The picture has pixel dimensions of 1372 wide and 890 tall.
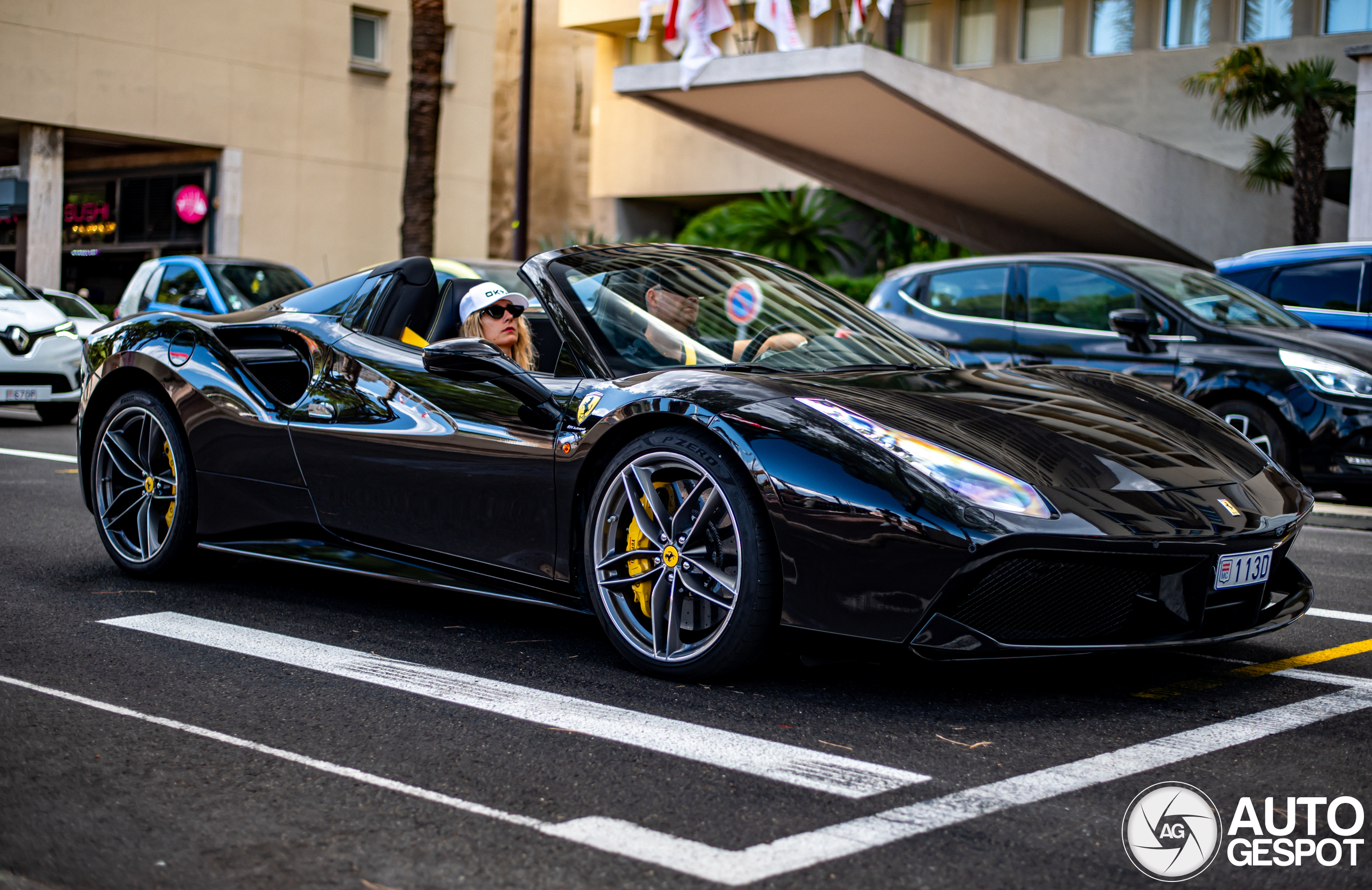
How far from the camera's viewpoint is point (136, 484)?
5.61 m

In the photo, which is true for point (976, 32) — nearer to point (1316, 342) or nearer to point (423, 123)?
point (423, 123)

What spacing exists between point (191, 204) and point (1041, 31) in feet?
55.8

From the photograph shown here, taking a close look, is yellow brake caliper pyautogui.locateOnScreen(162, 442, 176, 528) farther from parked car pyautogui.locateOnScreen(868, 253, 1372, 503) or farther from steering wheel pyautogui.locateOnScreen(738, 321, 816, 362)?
parked car pyautogui.locateOnScreen(868, 253, 1372, 503)

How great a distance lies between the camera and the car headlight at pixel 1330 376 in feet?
27.4

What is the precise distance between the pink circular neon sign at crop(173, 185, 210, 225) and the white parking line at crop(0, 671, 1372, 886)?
2465 cm

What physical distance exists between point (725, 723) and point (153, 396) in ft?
9.74

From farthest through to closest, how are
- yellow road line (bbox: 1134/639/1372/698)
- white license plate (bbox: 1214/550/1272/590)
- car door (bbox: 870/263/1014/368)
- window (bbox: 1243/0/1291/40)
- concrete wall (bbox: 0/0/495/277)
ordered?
window (bbox: 1243/0/1291/40)
concrete wall (bbox: 0/0/495/277)
car door (bbox: 870/263/1014/368)
yellow road line (bbox: 1134/639/1372/698)
white license plate (bbox: 1214/550/1272/590)

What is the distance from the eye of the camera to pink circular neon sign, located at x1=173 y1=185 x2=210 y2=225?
1056 inches

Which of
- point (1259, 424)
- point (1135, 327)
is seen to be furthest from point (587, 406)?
point (1259, 424)

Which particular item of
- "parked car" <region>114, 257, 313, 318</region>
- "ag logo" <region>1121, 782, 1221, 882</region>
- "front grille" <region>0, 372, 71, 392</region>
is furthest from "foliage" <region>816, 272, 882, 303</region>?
"ag logo" <region>1121, 782, 1221, 882</region>

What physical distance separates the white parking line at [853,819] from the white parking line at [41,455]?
6859 millimetres

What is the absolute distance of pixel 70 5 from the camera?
2398cm

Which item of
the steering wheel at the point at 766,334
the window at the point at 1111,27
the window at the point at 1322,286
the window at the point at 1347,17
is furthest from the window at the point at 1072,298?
the window at the point at 1111,27

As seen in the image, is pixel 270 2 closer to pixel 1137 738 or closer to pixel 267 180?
pixel 267 180
